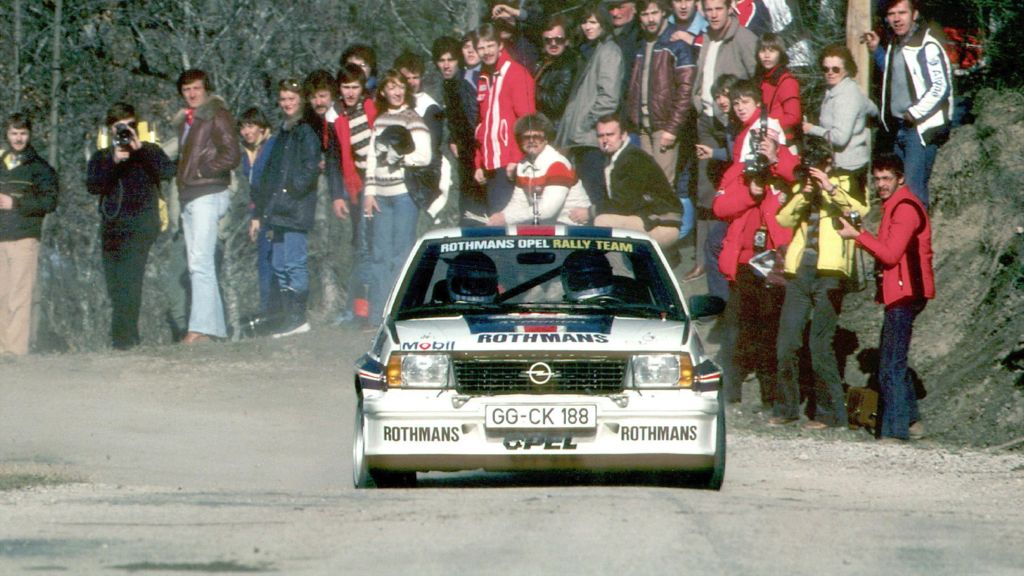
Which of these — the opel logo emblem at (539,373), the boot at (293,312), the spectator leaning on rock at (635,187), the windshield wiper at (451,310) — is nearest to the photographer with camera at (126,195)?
the boot at (293,312)

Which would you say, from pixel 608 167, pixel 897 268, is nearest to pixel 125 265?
pixel 608 167

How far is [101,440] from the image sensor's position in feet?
47.1

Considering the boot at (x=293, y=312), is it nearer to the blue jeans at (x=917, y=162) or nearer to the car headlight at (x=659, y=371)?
the blue jeans at (x=917, y=162)

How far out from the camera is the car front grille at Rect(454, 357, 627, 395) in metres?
10.2

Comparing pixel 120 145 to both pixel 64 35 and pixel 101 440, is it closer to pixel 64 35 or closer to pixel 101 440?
pixel 101 440

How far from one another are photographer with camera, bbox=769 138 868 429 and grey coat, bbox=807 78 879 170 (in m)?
1.15

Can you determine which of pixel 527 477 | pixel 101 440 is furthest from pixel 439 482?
pixel 101 440

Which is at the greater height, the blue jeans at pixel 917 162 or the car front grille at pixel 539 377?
the blue jeans at pixel 917 162

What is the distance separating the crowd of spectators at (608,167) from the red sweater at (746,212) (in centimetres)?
2

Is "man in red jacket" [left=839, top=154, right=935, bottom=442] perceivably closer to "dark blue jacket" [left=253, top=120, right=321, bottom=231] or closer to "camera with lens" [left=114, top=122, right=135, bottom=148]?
"dark blue jacket" [left=253, top=120, right=321, bottom=231]

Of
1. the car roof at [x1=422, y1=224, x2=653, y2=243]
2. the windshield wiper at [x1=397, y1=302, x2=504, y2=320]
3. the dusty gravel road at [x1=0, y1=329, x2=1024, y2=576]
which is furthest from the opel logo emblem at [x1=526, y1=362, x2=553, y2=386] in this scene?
the car roof at [x1=422, y1=224, x2=653, y2=243]

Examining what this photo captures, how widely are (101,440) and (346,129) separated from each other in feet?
17.4

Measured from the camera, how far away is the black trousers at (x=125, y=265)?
18984mm

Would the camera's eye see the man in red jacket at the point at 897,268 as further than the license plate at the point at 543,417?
Yes
